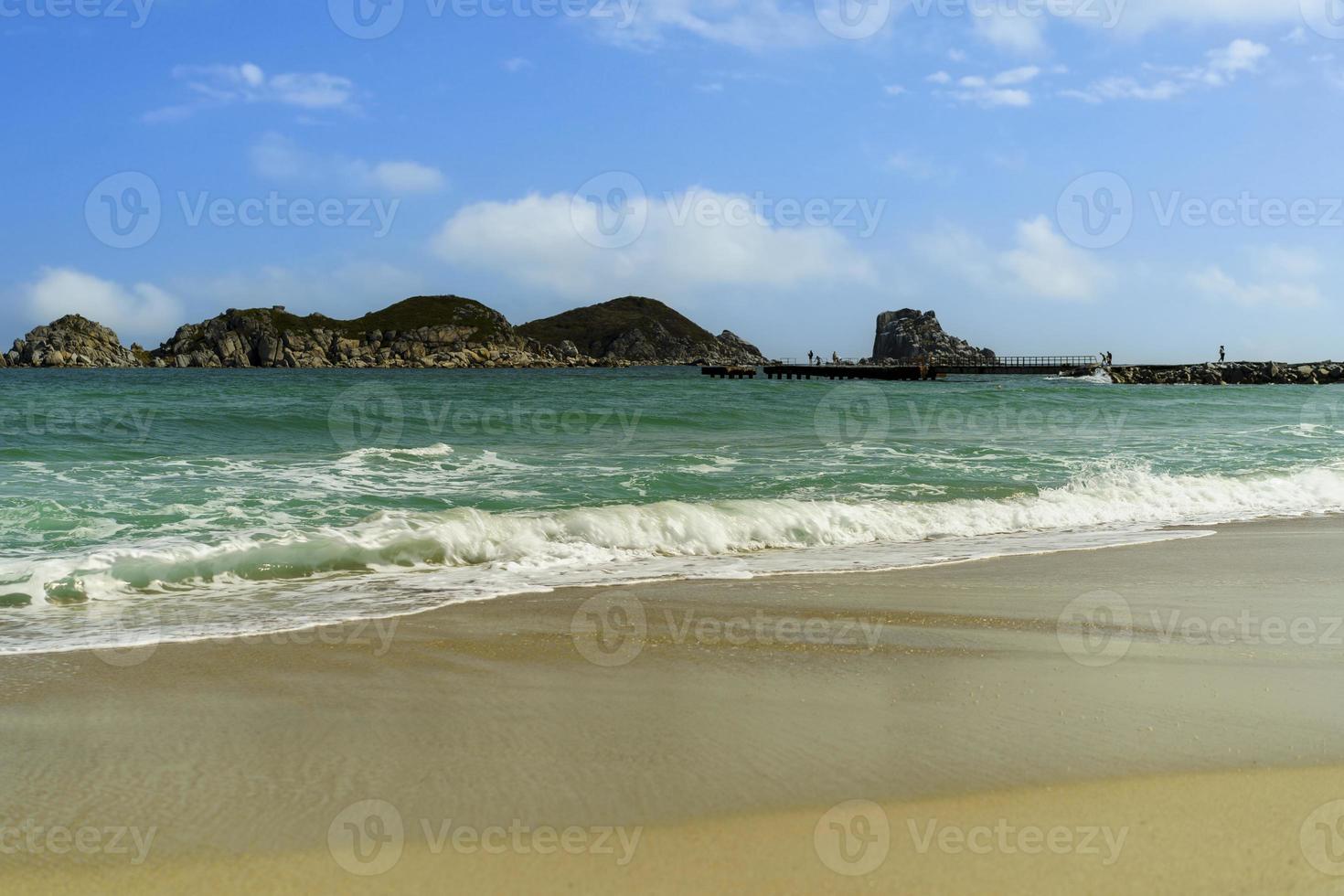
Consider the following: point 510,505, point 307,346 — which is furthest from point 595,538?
point 307,346

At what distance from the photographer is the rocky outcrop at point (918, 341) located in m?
161

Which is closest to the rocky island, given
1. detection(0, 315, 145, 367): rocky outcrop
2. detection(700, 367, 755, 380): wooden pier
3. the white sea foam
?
detection(0, 315, 145, 367): rocky outcrop

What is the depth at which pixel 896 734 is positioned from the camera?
12.6 ft

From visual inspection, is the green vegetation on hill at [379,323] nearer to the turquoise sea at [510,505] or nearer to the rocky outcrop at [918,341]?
the rocky outcrop at [918,341]

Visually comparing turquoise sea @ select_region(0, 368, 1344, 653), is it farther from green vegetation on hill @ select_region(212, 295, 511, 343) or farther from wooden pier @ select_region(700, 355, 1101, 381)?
green vegetation on hill @ select_region(212, 295, 511, 343)

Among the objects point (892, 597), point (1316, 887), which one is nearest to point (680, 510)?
point (892, 597)

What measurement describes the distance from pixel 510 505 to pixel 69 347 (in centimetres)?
16022

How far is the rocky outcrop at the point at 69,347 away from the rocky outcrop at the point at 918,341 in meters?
129

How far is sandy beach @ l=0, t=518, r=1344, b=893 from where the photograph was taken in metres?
2.84

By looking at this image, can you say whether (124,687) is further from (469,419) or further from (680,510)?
(469,419)

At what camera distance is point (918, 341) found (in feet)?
537

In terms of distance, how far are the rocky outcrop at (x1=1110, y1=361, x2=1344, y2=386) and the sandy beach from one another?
7744 centimetres

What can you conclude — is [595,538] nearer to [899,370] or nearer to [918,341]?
[899,370]

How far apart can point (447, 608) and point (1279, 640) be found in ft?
16.7
